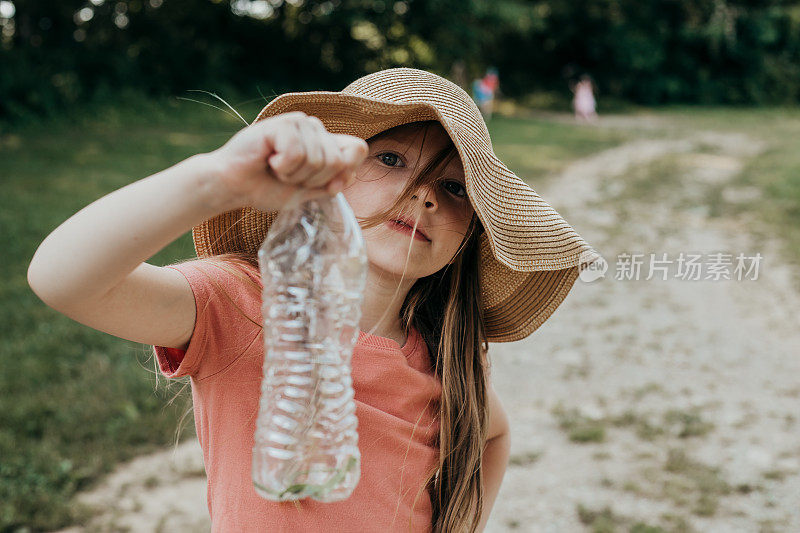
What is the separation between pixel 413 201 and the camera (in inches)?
64.2

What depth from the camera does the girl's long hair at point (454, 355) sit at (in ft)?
5.68

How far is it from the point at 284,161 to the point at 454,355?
1.03 m

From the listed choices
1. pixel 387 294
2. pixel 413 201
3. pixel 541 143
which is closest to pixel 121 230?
pixel 413 201

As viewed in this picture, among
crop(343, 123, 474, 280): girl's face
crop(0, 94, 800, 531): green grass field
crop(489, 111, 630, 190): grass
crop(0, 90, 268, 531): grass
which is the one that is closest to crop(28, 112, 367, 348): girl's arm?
crop(343, 123, 474, 280): girl's face

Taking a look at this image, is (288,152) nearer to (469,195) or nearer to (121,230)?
(121,230)

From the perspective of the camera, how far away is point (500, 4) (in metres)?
19.2

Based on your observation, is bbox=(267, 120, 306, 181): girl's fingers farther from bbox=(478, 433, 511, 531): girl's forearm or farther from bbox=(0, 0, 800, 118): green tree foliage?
bbox=(0, 0, 800, 118): green tree foliage

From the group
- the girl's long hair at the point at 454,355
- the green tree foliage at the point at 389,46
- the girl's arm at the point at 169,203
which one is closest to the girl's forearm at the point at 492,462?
the girl's long hair at the point at 454,355

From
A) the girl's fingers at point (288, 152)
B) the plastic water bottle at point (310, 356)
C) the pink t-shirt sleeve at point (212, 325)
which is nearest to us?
the girl's fingers at point (288, 152)

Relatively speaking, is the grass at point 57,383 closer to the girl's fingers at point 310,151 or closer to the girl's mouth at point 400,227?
the girl's mouth at point 400,227

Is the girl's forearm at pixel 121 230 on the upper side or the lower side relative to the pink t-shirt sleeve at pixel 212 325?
upper

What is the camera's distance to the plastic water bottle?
3.74 ft

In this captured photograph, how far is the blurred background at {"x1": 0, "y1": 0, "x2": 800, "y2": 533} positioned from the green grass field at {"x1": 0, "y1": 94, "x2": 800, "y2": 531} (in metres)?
0.02

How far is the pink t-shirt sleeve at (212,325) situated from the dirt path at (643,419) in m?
1.93
